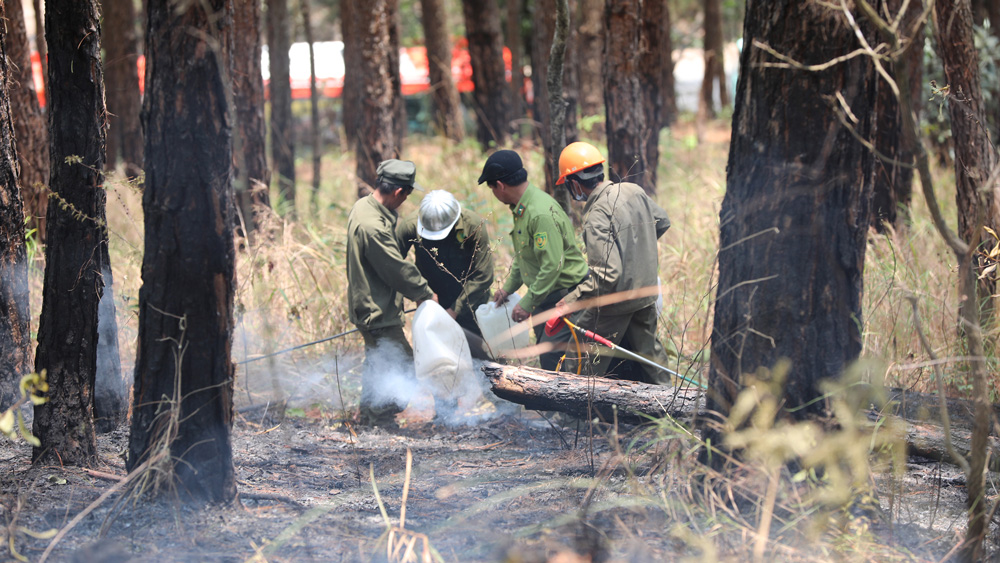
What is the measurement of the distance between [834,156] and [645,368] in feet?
7.67

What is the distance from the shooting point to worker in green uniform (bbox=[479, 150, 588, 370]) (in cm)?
475

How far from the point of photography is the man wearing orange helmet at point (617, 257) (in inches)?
175

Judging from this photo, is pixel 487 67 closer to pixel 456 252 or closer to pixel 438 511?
pixel 456 252

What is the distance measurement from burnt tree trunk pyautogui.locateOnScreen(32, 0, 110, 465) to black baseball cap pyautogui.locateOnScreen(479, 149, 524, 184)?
2158 millimetres

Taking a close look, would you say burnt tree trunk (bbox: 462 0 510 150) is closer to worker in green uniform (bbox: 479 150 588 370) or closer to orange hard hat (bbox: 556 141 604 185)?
worker in green uniform (bbox: 479 150 588 370)

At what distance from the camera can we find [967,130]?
5.00 m

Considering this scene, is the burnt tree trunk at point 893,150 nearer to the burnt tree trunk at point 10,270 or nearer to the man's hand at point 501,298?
the man's hand at point 501,298

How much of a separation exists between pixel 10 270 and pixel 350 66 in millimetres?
9091

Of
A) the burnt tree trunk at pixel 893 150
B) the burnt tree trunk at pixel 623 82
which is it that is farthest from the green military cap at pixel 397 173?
the burnt tree trunk at pixel 893 150

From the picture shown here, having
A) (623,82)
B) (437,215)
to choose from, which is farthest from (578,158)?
(623,82)

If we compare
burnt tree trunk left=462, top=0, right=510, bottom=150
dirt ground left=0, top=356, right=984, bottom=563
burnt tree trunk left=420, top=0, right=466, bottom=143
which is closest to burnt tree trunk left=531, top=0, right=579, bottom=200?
burnt tree trunk left=462, top=0, right=510, bottom=150

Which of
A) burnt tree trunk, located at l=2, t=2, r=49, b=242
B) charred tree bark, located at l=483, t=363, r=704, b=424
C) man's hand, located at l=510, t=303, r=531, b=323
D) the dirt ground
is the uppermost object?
burnt tree trunk, located at l=2, t=2, r=49, b=242

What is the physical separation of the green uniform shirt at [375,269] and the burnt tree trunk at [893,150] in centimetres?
352

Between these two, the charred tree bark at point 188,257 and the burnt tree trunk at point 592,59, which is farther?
the burnt tree trunk at point 592,59
